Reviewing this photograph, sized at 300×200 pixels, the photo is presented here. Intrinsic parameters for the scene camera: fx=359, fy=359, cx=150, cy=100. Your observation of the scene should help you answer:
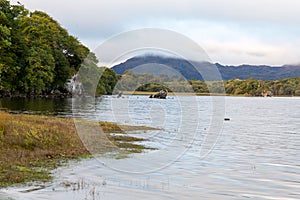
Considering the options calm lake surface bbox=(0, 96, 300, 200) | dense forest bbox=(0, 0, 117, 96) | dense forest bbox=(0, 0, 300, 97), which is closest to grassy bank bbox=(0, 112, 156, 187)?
calm lake surface bbox=(0, 96, 300, 200)

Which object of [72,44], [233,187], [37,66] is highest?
[72,44]

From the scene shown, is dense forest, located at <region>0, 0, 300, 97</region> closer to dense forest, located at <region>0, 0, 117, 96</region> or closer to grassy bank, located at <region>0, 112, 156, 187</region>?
dense forest, located at <region>0, 0, 117, 96</region>

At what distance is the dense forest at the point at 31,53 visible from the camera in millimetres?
95188

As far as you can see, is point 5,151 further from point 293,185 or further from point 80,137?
point 293,185

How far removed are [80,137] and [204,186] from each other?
12243 mm

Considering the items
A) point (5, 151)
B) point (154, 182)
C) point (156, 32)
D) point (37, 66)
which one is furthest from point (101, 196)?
point (37, 66)

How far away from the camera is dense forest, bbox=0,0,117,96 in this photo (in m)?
95.2

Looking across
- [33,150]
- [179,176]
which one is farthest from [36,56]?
[179,176]

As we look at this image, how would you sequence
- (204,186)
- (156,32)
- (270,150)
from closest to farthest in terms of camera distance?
(204,186)
(156,32)
(270,150)

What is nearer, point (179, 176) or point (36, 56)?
point (179, 176)

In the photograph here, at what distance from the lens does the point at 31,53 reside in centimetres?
10450

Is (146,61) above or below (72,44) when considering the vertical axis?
below

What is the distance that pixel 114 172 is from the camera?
58.3 feet

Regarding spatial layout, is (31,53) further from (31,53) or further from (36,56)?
(36,56)
